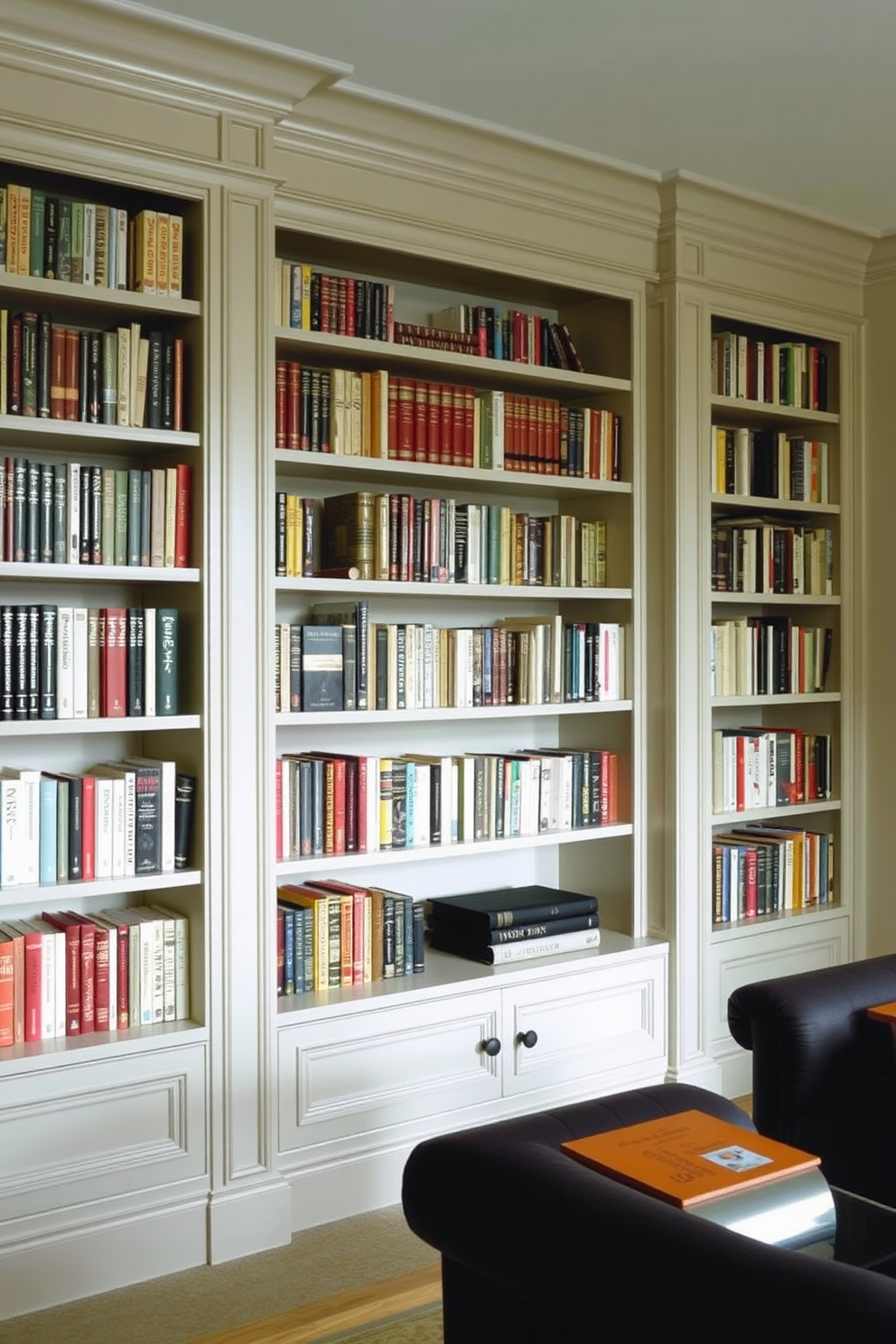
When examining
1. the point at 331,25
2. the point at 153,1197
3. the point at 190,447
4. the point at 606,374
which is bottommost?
the point at 153,1197

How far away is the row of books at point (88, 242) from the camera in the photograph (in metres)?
Answer: 2.82

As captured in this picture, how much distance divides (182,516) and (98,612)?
0.97 feet

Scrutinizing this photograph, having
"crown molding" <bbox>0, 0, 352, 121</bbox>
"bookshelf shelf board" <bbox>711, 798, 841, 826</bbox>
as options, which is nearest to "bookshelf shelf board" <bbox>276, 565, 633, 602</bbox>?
"bookshelf shelf board" <bbox>711, 798, 841, 826</bbox>

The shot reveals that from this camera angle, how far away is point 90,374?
2.93 meters

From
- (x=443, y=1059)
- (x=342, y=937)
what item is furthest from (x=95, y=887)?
(x=443, y=1059)

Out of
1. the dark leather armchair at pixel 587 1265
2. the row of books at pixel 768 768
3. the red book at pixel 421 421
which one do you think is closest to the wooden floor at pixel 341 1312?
the dark leather armchair at pixel 587 1265

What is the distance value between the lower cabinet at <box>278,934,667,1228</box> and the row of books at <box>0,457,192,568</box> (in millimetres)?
1184

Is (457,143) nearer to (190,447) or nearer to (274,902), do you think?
(190,447)

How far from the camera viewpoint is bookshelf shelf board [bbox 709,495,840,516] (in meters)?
4.11

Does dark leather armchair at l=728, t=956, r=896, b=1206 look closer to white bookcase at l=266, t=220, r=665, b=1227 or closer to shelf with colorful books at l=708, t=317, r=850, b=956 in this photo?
white bookcase at l=266, t=220, r=665, b=1227

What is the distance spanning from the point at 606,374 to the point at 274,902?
193 cm

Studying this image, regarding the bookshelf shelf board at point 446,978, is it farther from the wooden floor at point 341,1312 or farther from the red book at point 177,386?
the red book at point 177,386

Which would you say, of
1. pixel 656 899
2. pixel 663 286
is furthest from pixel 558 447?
pixel 656 899

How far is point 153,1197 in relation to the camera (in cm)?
297
